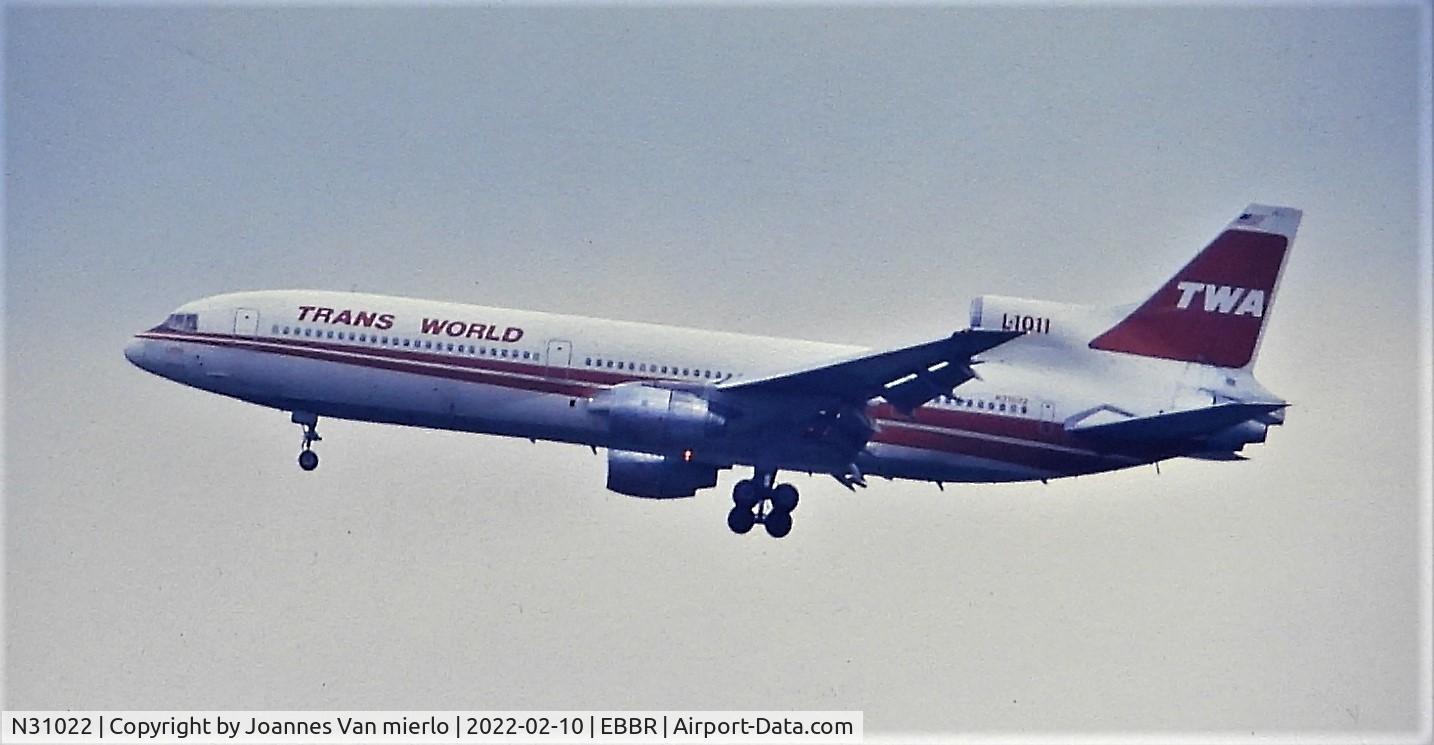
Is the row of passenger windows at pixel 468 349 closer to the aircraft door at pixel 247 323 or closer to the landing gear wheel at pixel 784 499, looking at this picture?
the aircraft door at pixel 247 323

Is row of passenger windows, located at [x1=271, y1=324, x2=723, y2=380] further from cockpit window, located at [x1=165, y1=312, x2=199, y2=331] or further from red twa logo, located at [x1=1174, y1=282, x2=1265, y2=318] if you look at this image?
red twa logo, located at [x1=1174, y1=282, x2=1265, y2=318]

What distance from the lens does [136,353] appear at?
145 ft

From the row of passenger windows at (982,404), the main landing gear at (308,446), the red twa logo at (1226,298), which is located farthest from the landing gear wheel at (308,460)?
the red twa logo at (1226,298)

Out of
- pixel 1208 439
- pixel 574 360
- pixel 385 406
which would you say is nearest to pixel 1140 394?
pixel 1208 439

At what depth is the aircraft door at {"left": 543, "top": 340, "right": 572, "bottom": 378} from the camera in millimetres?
42562

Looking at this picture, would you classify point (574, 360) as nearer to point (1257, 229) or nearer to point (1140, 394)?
point (1140, 394)

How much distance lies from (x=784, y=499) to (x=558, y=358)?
559cm

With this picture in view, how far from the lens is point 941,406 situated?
43219 mm

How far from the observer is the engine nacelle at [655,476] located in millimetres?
45406

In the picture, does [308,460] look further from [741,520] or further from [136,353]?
[741,520]

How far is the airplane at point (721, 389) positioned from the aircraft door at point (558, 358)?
37 mm

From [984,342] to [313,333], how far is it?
12.6m

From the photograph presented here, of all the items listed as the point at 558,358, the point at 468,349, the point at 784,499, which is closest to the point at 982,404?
the point at 784,499

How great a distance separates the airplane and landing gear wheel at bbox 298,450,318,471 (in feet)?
0.09
